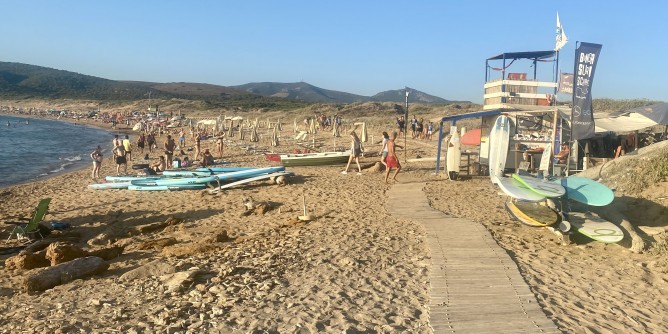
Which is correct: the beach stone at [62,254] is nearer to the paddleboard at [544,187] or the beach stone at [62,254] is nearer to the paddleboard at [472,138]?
the paddleboard at [544,187]

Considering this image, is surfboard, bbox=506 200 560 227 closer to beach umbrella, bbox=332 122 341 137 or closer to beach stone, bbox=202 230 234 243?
beach stone, bbox=202 230 234 243

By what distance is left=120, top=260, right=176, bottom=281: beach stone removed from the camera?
20.1 ft

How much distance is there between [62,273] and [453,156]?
9.60m

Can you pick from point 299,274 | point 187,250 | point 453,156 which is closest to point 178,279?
point 299,274

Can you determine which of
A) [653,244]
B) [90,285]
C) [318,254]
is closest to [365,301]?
[318,254]

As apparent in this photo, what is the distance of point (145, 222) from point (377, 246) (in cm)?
576

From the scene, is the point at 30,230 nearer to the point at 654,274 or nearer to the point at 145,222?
the point at 145,222

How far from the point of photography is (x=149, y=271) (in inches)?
246

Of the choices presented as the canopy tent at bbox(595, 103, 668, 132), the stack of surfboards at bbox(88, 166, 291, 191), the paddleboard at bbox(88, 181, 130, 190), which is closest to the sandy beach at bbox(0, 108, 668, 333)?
the stack of surfboards at bbox(88, 166, 291, 191)

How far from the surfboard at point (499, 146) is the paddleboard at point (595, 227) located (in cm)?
300

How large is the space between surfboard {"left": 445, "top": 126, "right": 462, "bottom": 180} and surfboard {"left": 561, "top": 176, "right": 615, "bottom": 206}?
4.10 metres

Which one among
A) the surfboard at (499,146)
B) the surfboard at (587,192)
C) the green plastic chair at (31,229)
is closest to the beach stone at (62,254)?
the green plastic chair at (31,229)

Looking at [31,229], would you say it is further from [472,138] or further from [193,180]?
[472,138]

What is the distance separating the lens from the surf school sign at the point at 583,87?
10.1 meters
